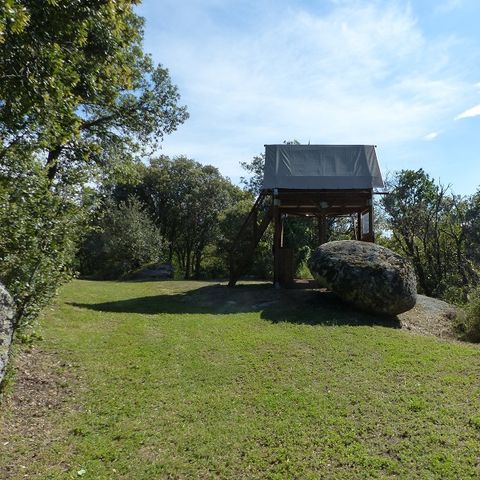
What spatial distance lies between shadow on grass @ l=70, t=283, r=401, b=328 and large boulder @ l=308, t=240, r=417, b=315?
413 millimetres

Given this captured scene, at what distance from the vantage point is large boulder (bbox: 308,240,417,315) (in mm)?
11484

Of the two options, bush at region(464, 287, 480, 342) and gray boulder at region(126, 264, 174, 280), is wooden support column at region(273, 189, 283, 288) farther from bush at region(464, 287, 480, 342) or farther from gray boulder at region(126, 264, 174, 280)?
gray boulder at region(126, 264, 174, 280)

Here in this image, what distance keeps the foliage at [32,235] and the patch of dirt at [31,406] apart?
830 millimetres

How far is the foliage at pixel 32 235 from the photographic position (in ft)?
17.7

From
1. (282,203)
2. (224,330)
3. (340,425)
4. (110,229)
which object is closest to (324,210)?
(282,203)

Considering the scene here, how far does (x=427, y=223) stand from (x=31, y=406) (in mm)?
21311

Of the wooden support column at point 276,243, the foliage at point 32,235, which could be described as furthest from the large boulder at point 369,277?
the foliage at point 32,235

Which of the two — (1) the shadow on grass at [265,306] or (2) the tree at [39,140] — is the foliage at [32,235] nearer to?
(2) the tree at [39,140]

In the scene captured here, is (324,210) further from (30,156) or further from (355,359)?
(30,156)

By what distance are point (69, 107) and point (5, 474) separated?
450 centimetres

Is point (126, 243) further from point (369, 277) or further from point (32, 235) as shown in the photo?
point (32, 235)

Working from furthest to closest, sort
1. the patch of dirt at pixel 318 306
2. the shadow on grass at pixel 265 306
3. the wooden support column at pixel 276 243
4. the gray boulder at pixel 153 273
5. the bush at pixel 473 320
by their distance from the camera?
the gray boulder at pixel 153 273 < the wooden support column at pixel 276 243 < the patch of dirt at pixel 318 306 < the shadow on grass at pixel 265 306 < the bush at pixel 473 320

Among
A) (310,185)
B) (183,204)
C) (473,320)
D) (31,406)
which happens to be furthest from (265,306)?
(183,204)

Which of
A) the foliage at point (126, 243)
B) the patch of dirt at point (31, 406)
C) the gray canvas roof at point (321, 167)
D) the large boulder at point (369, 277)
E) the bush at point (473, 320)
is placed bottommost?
the patch of dirt at point (31, 406)
